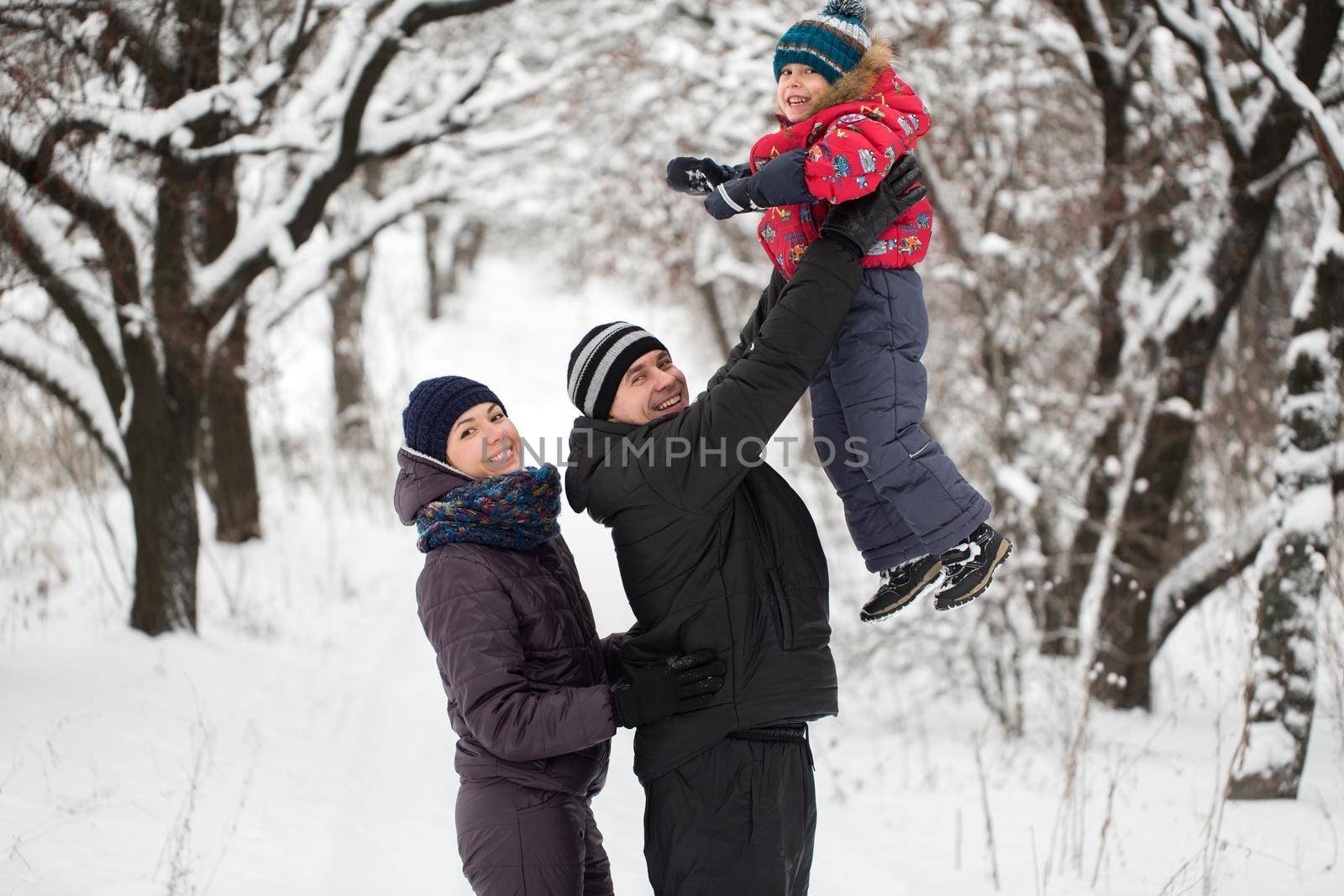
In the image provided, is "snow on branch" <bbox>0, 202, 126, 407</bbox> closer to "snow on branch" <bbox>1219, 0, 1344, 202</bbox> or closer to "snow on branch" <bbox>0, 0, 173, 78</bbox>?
"snow on branch" <bbox>0, 0, 173, 78</bbox>

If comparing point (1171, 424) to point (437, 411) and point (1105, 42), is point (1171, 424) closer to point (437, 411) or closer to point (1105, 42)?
point (1105, 42)

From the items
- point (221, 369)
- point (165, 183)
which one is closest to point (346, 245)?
point (221, 369)

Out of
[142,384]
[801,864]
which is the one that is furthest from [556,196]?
[801,864]

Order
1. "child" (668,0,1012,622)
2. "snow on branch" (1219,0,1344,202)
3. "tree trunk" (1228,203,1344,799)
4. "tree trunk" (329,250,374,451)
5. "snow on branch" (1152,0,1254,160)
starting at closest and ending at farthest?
"child" (668,0,1012,622)
"snow on branch" (1219,0,1344,202)
"tree trunk" (1228,203,1344,799)
"snow on branch" (1152,0,1254,160)
"tree trunk" (329,250,374,451)

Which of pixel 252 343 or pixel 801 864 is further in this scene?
pixel 252 343

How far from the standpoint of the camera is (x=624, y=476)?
1984 mm

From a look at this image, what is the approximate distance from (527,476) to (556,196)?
14763mm


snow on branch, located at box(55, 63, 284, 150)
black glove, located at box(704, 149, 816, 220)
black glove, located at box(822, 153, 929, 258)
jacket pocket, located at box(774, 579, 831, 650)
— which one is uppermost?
snow on branch, located at box(55, 63, 284, 150)

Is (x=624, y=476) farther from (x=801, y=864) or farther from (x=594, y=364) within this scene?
(x=801, y=864)

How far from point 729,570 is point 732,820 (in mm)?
469

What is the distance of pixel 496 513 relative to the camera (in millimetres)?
Answer: 2104

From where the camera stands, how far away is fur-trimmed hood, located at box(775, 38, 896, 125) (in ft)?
7.66

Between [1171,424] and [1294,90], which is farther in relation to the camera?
[1171,424]

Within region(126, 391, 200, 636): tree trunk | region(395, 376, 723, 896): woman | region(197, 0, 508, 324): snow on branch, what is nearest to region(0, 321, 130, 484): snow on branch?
region(126, 391, 200, 636): tree trunk
